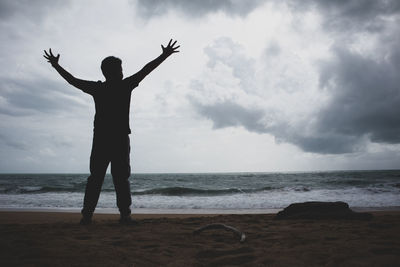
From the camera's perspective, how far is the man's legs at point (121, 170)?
139 inches

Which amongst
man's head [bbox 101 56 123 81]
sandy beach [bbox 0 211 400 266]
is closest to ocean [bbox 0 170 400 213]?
sandy beach [bbox 0 211 400 266]

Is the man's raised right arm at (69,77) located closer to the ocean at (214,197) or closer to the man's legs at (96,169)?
the man's legs at (96,169)

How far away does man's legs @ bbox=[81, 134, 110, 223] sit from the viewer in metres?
3.46

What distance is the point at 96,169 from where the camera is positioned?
3.46m

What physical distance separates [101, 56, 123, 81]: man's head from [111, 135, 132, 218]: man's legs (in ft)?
2.88

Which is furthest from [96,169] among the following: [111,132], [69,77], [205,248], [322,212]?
[322,212]

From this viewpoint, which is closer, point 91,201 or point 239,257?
point 239,257

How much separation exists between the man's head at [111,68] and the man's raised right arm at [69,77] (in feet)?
0.78

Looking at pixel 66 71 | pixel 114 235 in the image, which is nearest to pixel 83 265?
pixel 114 235

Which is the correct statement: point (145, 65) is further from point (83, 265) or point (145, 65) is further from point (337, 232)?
point (337, 232)

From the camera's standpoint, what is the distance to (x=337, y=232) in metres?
2.93

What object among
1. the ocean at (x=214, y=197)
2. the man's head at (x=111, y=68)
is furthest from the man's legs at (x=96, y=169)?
the ocean at (x=214, y=197)

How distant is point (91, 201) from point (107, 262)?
6.17ft

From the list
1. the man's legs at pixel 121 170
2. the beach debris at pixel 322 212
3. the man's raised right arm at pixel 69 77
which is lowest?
the beach debris at pixel 322 212
